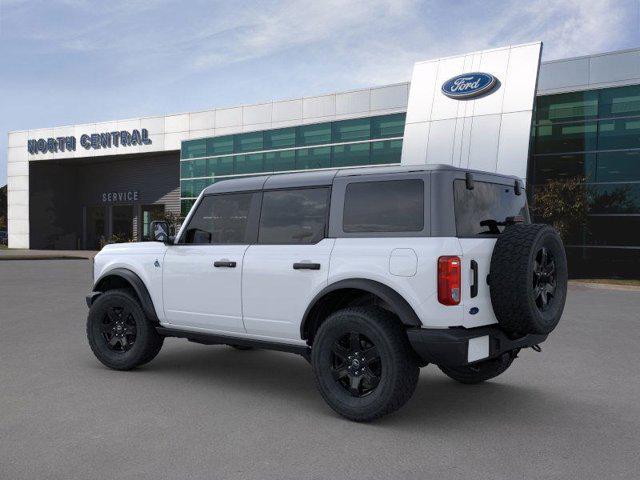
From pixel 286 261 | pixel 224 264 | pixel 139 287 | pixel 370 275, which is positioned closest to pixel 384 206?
pixel 370 275

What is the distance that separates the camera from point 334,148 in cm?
3170

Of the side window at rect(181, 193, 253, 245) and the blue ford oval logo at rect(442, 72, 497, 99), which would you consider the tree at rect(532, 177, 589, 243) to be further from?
the side window at rect(181, 193, 253, 245)

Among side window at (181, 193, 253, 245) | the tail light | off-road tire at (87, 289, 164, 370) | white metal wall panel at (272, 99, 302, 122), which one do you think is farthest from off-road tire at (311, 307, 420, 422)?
white metal wall panel at (272, 99, 302, 122)

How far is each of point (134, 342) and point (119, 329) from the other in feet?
0.79

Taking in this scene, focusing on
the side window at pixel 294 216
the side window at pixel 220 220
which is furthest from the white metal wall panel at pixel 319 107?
the side window at pixel 294 216

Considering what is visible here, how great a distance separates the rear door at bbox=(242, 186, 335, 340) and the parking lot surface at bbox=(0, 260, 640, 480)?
0.73 metres

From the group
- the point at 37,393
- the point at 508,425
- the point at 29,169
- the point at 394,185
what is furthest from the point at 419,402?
the point at 29,169

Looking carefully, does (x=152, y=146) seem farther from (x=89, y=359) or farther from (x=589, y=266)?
(x=89, y=359)

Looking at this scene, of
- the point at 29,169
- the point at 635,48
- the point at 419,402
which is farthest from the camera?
the point at 29,169

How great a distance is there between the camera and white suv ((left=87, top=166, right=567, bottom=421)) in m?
4.58

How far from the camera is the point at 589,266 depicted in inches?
966

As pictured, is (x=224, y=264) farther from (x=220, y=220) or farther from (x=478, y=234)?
(x=478, y=234)

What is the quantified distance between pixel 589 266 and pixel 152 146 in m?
28.3

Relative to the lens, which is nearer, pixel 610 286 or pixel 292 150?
pixel 610 286
